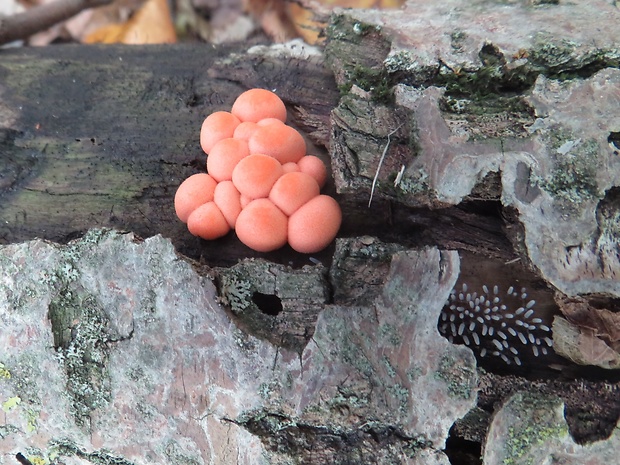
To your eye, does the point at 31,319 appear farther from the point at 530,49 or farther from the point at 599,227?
the point at 530,49

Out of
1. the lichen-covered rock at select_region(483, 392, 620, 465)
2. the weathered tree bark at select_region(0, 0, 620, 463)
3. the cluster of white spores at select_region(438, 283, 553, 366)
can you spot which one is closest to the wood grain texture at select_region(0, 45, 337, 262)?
the weathered tree bark at select_region(0, 0, 620, 463)

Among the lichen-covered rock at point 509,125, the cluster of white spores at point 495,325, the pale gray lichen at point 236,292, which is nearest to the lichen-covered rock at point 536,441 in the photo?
the cluster of white spores at point 495,325

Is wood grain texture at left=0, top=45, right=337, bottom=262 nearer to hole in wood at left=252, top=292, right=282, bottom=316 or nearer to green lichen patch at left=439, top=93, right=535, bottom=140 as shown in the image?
hole in wood at left=252, top=292, right=282, bottom=316

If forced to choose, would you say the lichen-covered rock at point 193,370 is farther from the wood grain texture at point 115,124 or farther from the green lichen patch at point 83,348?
the wood grain texture at point 115,124

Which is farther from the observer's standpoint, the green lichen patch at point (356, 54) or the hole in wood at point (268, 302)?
the green lichen patch at point (356, 54)

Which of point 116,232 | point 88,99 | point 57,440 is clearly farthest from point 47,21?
point 57,440

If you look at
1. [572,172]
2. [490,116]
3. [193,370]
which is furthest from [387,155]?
[193,370]

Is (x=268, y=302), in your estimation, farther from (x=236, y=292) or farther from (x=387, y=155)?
(x=387, y=155)
